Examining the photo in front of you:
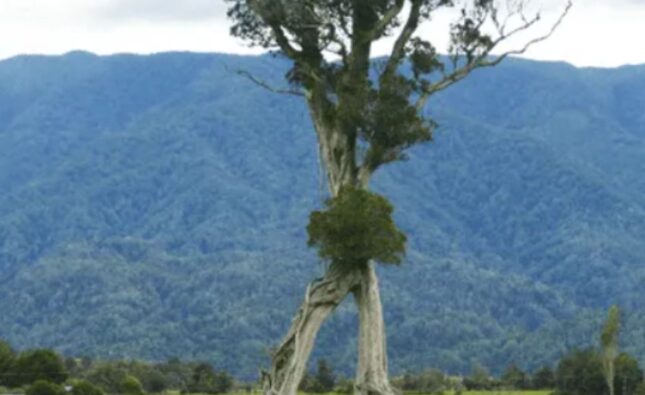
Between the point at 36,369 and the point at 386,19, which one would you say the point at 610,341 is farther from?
the point at 386,19

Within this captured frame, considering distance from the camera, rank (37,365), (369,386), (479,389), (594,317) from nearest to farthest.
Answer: (369,386), (37,365), (479,389), (594,317)

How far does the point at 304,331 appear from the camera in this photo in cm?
2950

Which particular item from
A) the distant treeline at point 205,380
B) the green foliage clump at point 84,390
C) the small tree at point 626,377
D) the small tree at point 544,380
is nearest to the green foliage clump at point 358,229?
the distant treeline at point 205,380

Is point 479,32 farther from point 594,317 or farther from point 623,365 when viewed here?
point 594,317

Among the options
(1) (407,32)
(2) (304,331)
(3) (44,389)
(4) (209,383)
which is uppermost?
(1) (407,32)

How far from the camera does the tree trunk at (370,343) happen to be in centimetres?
2911

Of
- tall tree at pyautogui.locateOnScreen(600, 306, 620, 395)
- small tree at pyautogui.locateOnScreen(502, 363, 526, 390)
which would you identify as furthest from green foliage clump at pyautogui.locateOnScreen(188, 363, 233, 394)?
tall tree at pyautogui.locateOnScreen(600, 306, 620, 395)

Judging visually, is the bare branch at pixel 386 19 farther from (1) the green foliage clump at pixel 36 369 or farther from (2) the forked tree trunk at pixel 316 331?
(1) the green foliage clump at pixel 36 369

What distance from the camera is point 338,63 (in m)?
32.2

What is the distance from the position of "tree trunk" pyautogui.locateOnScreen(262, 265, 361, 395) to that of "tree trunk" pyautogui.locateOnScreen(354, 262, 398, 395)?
0.28 meters

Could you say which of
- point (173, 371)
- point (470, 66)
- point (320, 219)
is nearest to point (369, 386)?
point (320, 219)

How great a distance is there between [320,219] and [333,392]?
119ft

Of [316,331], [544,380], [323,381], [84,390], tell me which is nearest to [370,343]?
[316,331]

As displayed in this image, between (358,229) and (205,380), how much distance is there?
43.6 metres
